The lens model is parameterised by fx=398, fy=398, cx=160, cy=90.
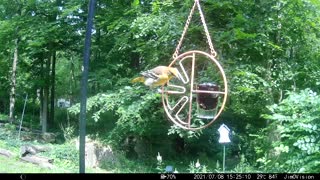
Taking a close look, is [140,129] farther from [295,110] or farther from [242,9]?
[295,110]

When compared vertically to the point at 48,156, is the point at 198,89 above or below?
above

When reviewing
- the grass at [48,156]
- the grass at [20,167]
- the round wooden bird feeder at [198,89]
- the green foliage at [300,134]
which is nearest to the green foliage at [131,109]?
the round wooden bird feeder at [198,89]

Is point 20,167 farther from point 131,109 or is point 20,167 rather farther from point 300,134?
point 300,134

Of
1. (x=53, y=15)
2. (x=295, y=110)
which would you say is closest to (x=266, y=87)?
(x=295, y=110)

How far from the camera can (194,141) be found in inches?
444

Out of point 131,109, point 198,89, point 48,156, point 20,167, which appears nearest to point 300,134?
point 198,89

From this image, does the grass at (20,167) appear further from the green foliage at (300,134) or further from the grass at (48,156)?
the green foliage at (300,134)

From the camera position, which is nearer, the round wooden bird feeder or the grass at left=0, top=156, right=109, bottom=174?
the round wooden bird feeder

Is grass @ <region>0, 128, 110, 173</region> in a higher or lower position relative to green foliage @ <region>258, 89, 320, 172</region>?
lower

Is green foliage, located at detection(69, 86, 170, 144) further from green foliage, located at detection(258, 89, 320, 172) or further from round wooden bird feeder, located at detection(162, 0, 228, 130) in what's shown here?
green foliage, located at detection(258, 89, 320, 172)

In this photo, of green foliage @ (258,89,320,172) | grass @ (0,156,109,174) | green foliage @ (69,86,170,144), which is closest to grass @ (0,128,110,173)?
grass @ (0,156,109,174)

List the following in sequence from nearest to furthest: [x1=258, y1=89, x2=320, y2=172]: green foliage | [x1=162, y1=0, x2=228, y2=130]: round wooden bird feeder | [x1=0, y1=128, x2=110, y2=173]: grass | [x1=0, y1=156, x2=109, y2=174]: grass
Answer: [x1=162, y1=0, x2=228, y2=130]: round wooden bird feeder → [x1=258, y1=89, x2=320, y2=172]: green foliage → [x1=0, y1=156, x2=109, y2=174]: grass → [x1=0, y1=128, x2=110, y2=173]: grass

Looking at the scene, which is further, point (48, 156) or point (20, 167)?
point (48, 156)

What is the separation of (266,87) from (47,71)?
30.5 feet
